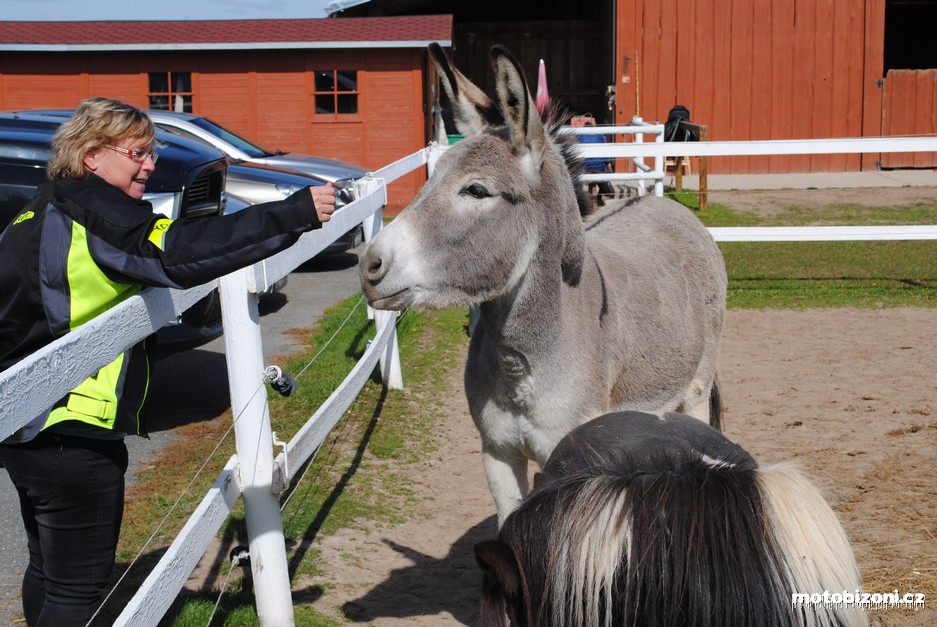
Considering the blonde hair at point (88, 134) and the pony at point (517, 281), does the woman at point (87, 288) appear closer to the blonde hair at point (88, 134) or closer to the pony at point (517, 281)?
the blonde hair at point (88, 134)

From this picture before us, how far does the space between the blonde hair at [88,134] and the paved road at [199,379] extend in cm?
196

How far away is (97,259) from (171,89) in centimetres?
1808

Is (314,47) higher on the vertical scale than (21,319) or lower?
higher

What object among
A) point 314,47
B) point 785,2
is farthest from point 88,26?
point 785,2

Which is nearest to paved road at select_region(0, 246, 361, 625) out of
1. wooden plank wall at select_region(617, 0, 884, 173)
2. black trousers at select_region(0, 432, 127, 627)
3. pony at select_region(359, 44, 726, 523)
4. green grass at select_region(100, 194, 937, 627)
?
green grass at select_region(100, 194, 937, 627)

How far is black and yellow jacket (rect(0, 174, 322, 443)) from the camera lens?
8.21 feet

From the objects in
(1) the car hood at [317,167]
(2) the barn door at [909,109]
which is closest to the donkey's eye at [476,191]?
(1) the car hood at [317,167]

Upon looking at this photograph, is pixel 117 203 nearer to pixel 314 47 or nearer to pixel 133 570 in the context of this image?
pixel 133 570

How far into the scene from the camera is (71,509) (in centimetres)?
263

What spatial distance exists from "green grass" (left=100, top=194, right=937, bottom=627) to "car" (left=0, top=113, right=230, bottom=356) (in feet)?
2.19

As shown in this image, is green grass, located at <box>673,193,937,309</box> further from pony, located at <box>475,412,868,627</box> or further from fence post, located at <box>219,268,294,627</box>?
pony, located at <box>475,412,868,627</box>

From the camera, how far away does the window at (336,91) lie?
62.6 feet

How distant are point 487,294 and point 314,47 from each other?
651 inches

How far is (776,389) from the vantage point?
6.96m
